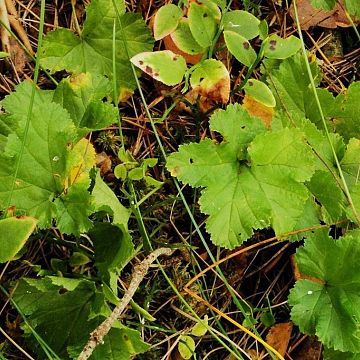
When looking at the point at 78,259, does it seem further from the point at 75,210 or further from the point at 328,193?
the point at 328,193

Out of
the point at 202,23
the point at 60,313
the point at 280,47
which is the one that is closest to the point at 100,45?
the point at 202,23

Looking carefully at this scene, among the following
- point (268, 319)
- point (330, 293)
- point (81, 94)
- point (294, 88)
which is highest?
point (81, 94)

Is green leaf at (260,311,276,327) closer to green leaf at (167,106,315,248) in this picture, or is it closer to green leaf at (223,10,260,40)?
green leaf at (167,106,315,248)

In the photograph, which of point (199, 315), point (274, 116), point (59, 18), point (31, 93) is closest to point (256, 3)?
point (274, 116)

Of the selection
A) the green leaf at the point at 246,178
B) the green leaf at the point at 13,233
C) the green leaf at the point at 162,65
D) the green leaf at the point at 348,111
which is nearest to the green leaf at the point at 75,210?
the green leaf at the point at 13,233

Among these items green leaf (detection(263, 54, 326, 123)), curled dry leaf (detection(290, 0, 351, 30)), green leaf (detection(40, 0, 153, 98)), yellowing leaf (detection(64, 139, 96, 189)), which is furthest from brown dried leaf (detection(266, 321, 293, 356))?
curled dry leaf (detection(290, 0, 351, 30))

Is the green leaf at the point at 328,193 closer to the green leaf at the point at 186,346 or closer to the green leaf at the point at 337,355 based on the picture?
the green leaf at the point at 337,355
